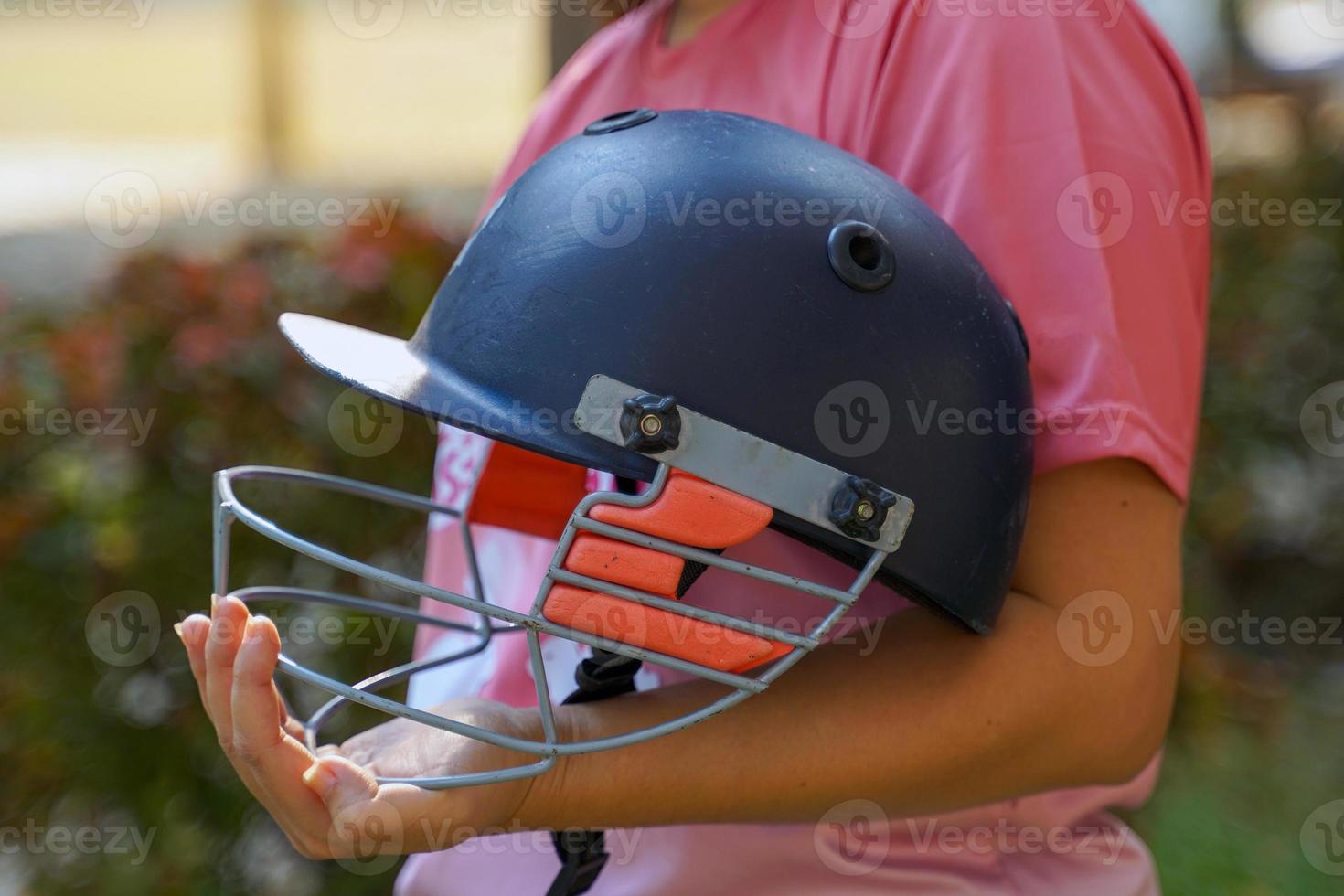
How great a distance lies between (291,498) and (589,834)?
1462mm

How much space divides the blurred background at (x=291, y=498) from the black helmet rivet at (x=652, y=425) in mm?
888

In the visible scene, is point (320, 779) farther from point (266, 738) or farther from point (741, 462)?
point (741, 462)

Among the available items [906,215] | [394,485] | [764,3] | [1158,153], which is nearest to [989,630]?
[906,215]

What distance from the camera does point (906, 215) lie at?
4.03ft

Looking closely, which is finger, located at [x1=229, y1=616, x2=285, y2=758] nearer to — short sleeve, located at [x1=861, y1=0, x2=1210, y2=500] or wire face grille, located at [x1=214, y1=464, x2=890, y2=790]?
wire face grille, located at [x1=214, y1=464, x2=890, y2=790]

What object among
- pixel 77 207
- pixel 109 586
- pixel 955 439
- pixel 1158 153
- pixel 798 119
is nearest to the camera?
pixel 955 439

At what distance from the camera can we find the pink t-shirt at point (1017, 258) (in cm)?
126

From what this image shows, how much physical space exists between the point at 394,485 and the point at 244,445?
0.30 metres

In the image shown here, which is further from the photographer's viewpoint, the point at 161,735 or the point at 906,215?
the point at 161,735

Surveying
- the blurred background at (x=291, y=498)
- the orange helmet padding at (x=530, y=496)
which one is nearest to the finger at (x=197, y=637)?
the orange helmet padding at (x=530, y=496)

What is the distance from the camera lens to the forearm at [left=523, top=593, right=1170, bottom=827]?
1198 millimetres

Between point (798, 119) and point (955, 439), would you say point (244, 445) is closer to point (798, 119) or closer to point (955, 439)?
point (798, 119)

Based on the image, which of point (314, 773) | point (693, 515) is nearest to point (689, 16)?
point (693, 515)

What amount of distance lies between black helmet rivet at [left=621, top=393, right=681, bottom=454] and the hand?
0.30 m
